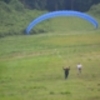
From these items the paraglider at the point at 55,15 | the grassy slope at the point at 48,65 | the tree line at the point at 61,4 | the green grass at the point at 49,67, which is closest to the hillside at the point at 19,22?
the grassy slope at the point at 48,65

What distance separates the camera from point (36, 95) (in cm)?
1288

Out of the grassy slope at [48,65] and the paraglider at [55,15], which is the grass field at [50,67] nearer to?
the grassy slope at [48,65]

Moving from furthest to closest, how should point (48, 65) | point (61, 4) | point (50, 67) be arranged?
point (61, 4)
point (48, 65)
point (50, 67)

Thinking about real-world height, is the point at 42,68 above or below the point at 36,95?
above

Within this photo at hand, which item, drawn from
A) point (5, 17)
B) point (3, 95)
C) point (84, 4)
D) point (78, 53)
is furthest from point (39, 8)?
point (3, 95)

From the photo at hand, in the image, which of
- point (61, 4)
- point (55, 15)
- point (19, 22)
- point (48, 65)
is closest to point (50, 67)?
point (48, 65)

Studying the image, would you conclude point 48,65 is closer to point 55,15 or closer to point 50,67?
point 50,67

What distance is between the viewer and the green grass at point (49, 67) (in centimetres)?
1320

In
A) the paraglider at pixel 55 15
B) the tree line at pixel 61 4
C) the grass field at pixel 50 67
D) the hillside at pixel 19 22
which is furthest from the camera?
the tree line at pixel 61 4

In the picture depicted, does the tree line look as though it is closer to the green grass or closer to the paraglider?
the paraglider

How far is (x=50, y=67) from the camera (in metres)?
20.4

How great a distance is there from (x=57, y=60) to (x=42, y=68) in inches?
130

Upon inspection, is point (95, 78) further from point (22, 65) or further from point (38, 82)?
point (22, 65)

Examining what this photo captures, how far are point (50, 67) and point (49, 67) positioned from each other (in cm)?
5
